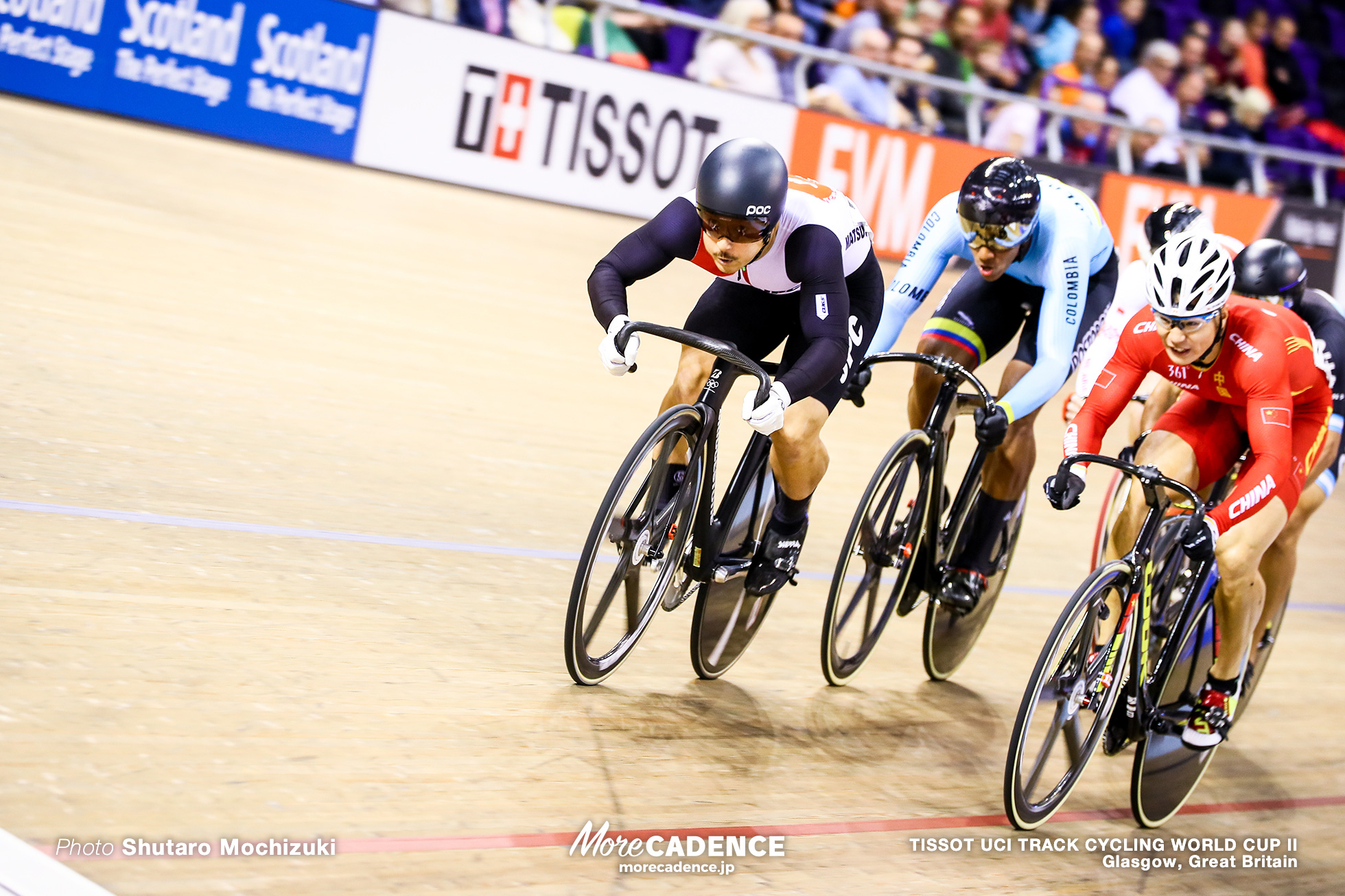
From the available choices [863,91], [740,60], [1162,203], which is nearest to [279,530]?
[740,60]

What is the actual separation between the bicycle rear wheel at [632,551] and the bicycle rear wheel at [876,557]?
58cm

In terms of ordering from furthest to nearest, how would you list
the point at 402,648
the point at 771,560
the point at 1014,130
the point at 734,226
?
the point at 1014,130, the point at 771,560, the point at 402,648, the point at 734,226

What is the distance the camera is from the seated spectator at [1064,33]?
13.7 m

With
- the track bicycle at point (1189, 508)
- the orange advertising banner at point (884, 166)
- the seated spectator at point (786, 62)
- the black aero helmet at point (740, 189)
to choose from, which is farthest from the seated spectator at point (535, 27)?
the black aero helmet at point (740, 189)

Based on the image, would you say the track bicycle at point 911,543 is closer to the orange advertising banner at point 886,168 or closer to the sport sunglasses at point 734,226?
the sport sunglasses at point 734,226

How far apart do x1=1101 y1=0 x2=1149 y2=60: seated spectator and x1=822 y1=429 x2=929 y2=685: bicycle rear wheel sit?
40.6 ft

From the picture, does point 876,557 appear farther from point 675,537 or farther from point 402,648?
point 402,648

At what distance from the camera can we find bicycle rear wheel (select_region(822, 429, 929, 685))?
3.82m

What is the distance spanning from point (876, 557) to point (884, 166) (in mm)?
8865

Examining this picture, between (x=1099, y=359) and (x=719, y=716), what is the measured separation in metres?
2.09

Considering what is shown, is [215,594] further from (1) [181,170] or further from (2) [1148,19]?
(2) [1148,19]

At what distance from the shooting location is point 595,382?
674 centimetres

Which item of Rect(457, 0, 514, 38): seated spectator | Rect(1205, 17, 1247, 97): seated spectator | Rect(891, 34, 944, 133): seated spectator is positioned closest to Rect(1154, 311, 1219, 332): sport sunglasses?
Rect(457, 0, 514, 38): seated spectator

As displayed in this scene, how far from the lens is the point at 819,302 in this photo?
3.36m
